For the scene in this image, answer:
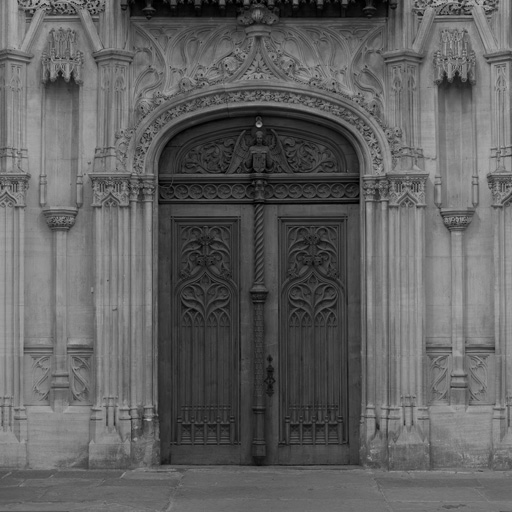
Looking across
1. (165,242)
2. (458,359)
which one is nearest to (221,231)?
(165,242)

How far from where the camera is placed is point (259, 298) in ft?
46.6

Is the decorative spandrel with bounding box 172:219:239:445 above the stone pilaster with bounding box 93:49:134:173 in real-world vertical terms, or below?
below

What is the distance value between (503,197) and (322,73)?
8.39 ft

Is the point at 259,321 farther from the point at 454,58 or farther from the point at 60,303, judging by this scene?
the point at 454,58

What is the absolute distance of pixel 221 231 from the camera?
567 inches

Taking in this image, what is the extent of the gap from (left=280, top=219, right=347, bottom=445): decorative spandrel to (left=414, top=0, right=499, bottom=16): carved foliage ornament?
2.92 metres

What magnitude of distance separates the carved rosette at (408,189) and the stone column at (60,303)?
3.72m

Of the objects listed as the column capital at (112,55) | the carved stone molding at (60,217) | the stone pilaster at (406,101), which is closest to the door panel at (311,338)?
the stone pilaster at (406,101)

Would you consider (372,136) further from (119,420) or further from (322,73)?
(119,420)

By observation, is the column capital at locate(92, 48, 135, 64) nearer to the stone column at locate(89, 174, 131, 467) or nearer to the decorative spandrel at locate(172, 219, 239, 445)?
the stone column at locate(89, 174, 131, 467)

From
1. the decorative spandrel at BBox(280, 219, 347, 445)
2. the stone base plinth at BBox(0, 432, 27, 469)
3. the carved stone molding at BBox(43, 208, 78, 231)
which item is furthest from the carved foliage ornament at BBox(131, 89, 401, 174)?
the stone base plinth at BBox(0, 432, 27, 469)

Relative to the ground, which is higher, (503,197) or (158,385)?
(503,197)

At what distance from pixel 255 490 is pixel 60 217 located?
3951 mm

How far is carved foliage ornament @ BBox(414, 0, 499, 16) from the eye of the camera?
1405 cm
